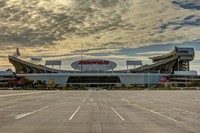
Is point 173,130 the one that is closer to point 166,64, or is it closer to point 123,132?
point 123,132

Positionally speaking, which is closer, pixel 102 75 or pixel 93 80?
pixel 102 75

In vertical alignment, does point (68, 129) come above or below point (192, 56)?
below

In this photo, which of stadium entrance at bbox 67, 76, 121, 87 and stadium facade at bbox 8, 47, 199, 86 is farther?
stadium entrance at bbox 67, 76, 121, 87

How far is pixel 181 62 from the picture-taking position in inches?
7687

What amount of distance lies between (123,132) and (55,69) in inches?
6911

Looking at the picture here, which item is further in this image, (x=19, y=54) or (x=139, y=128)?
(x=19, y=54)

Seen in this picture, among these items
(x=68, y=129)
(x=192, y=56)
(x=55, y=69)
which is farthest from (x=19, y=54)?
(x=68, y=129)

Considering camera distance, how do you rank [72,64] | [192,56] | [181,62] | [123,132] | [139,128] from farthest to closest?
[181,62] → [192,56] → [72,64] → [139,128] → [123,132]

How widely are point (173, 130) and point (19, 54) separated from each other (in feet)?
618

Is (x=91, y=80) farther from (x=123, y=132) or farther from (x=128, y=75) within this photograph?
(x=123, y=132)

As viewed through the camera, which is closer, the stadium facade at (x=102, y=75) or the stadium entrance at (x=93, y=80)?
the stadium facade at (x=102, y=75)

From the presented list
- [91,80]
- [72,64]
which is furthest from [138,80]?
[72,64]

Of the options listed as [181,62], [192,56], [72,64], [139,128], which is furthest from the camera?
[181,62]

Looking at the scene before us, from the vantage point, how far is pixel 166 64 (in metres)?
192
